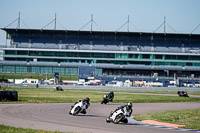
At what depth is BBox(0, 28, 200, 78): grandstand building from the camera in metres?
116

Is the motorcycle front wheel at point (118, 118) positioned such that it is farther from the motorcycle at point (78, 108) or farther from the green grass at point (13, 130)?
the green grass at point (13, 130)

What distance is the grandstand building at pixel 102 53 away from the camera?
382ft

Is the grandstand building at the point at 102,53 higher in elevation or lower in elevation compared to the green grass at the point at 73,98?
higher

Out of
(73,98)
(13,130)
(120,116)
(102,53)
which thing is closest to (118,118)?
(120,116)

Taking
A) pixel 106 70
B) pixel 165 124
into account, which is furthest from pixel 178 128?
pixel 106 70

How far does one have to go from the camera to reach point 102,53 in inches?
4707

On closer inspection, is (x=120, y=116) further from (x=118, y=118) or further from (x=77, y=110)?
(x=77, y=110)

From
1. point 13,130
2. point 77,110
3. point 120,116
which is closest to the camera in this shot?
point 13,130

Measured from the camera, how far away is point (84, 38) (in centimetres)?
12362

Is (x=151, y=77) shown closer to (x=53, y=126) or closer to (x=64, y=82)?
(x=64, y=82)

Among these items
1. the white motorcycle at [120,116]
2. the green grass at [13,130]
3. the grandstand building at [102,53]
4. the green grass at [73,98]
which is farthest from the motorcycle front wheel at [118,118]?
the grandstand building at [102,53]

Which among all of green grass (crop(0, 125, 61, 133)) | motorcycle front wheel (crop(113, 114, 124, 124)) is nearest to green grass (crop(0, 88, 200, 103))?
motorcycle front wheel (crop(113, 114, 124, 124))

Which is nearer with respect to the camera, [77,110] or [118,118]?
[118,118]

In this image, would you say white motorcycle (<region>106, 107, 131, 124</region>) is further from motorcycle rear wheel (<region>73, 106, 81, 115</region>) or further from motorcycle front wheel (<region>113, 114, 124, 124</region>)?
motorcycle rear wheel (<region>73, 106, 81, 115</region>)
